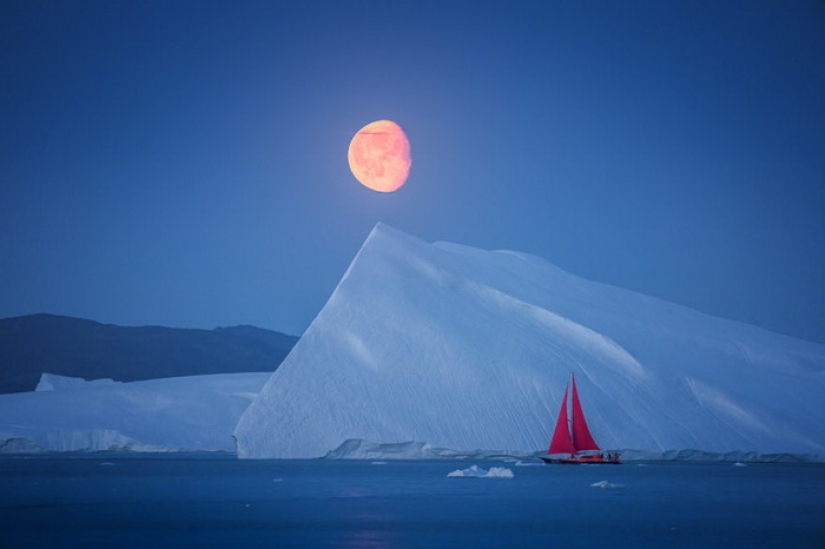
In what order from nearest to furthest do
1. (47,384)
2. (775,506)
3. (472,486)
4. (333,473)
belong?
1. (775,506)
2. (472,486)
3. (333,473)
4. (47,384)

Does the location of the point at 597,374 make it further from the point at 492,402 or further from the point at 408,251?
the point at 408,251

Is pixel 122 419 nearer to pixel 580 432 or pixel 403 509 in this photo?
pixel 580 432

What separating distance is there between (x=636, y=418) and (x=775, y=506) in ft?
41.1

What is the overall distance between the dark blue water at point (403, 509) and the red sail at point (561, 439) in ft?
2.43

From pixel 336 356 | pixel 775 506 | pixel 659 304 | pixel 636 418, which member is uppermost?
pixel 659 304

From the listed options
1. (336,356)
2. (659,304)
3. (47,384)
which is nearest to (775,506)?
(336,356)

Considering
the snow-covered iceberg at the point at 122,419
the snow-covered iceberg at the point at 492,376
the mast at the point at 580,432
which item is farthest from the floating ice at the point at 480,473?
the snow-covered iceberg at the point at 122,419

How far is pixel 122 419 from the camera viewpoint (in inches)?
1623

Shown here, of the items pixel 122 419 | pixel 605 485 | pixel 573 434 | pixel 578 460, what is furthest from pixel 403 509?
pixel 122 419

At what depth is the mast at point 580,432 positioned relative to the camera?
1270 inches

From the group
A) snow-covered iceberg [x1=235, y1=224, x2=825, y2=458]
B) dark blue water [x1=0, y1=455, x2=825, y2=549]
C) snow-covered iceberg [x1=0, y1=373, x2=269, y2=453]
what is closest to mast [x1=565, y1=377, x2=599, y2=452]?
dark blue water [x1=0, y1=455, x2=825, y2=549]

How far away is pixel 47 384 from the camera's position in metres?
52.8

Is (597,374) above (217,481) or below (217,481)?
above

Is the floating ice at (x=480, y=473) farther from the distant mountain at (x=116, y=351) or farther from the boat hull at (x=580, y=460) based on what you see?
the distant mountain at (x=116, y=351)
